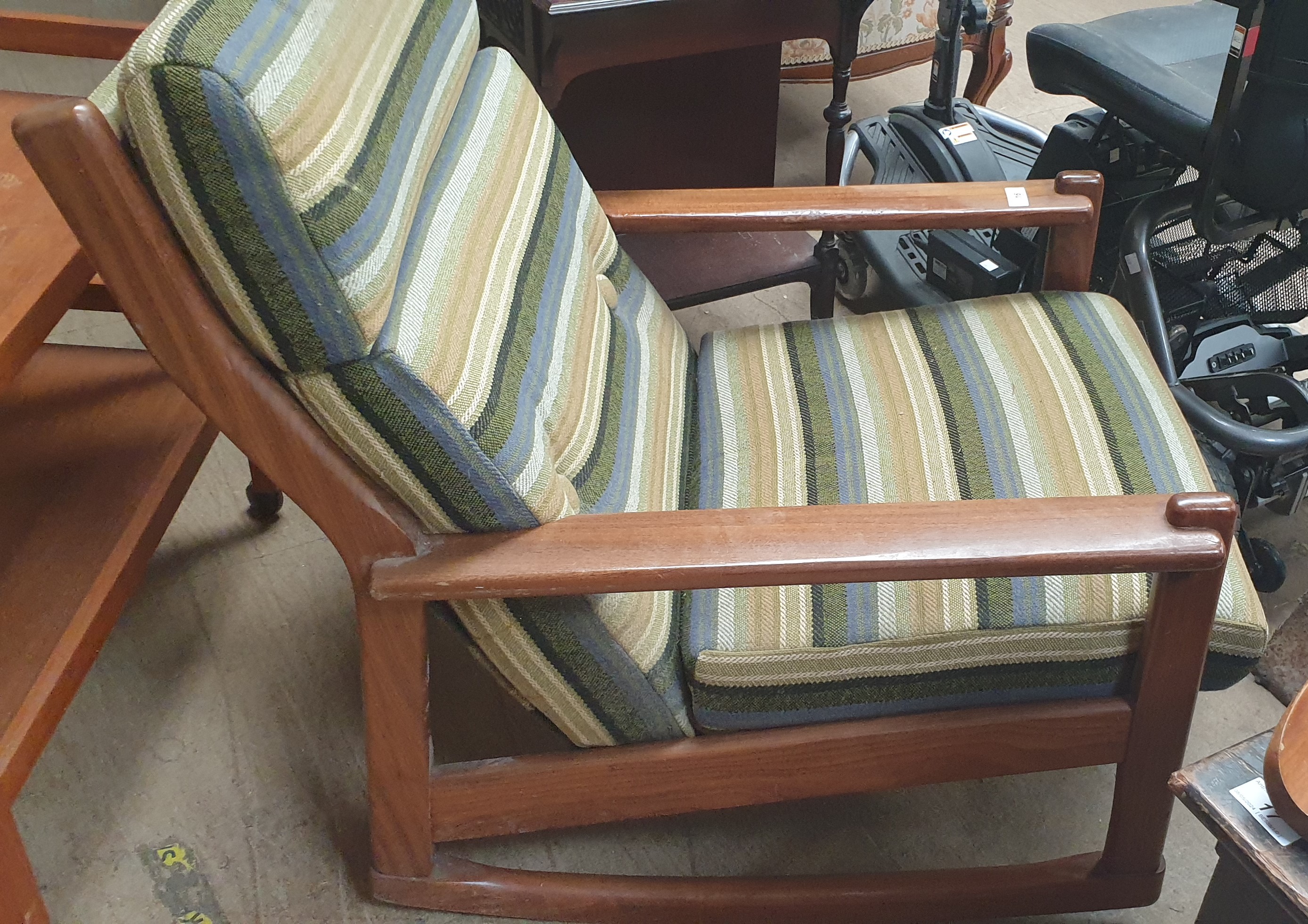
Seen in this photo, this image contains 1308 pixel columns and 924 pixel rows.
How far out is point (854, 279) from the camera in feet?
6.63

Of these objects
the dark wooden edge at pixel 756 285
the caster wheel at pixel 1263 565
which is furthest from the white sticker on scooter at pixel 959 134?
the caster wheel at pixel 1263 565

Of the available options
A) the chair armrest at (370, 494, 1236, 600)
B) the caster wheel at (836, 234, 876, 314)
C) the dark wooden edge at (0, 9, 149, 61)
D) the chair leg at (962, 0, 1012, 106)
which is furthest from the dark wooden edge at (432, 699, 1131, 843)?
the chair leg at (962, 0, 1012, 106)

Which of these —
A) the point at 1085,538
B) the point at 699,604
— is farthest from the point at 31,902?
the point at 1085,538

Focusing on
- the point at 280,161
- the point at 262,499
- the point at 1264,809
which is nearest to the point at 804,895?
the point at 1264,809

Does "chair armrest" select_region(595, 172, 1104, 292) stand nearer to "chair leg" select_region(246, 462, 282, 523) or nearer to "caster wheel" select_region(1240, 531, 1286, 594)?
"caster wheel" select_region(1240, 531, 1286, 594)

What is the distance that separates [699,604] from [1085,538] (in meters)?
0.33

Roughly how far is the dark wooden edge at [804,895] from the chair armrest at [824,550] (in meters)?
0.38

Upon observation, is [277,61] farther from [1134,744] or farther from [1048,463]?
[1134,744]

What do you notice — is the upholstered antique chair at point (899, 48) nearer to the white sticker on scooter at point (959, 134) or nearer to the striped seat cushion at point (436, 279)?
the white sticker on scooter at point (959, 134)

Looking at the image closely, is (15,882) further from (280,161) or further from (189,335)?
(280,161)

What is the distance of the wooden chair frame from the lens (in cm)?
78

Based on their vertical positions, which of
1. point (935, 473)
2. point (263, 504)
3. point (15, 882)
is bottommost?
point (263, 504)

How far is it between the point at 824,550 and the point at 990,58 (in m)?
1.80

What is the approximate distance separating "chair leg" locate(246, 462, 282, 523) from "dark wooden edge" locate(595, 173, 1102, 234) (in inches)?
25.5
